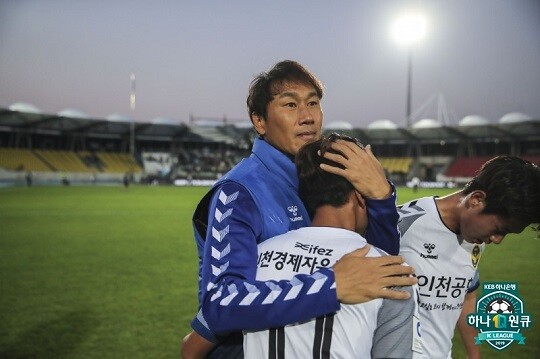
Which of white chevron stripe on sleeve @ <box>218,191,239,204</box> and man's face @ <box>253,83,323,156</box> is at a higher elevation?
man's face @ <box>253,83,323,156</box>

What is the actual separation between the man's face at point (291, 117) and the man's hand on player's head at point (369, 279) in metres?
0.85

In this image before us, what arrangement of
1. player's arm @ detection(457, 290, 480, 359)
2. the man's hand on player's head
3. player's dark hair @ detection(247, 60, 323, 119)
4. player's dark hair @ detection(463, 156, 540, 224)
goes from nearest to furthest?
1. the man's hand on player's head
2. player's dark hair @ detection(247, 60, 323, 119)
3. player's dark hair @ detection(463, 156, 540, 224)
4. player's arm @ detection(457, 290, 480, 359)

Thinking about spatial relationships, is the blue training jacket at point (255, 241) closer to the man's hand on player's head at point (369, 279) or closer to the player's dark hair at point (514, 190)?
the man's hand on player's head at point (369, 279)

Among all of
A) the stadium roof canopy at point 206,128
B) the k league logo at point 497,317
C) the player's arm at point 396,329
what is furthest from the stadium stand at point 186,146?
the player's arm at point 396,329

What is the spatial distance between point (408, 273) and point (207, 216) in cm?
95

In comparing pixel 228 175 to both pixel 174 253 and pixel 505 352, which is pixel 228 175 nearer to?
pixel 505 352

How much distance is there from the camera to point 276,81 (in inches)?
90.1

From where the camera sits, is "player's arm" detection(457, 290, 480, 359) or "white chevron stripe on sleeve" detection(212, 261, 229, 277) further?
"player's arm" detection(457, 290, 480, 359)

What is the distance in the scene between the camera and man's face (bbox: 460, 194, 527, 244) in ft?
8.37

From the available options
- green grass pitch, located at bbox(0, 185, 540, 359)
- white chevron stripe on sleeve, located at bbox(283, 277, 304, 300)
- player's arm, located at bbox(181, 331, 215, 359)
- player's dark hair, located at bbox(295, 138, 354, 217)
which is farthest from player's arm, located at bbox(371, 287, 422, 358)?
green grass pitch, located at bbox(0, 185, 540, 359)

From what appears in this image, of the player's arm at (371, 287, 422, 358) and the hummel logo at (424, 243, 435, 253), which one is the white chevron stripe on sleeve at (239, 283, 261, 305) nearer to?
the player's arm at (371, 287, 422, 358)

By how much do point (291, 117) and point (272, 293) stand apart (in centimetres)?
101

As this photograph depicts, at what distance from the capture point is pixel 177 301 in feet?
22.6

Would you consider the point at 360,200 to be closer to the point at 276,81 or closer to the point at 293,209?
the point at 293,209
